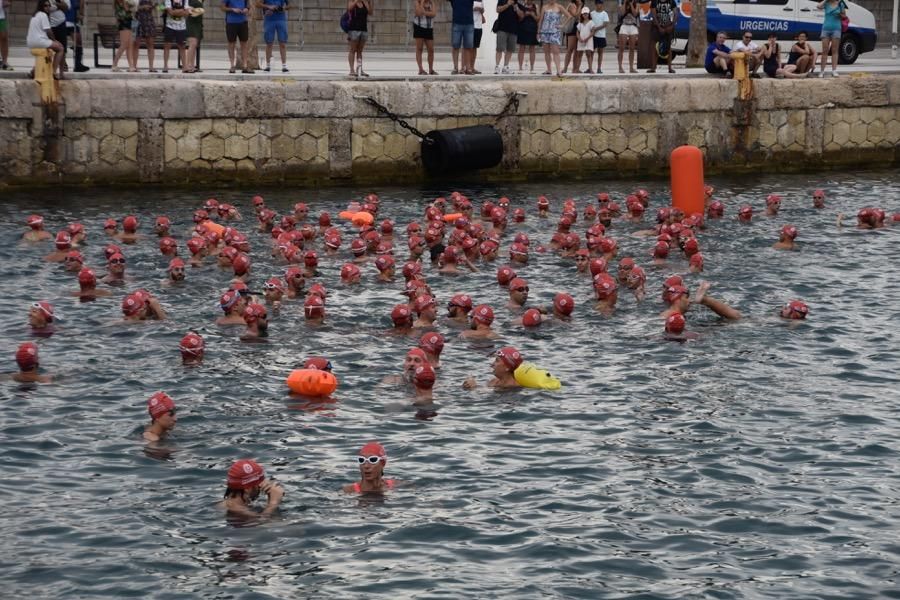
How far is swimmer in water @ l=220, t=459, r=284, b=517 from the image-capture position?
41.9 feet

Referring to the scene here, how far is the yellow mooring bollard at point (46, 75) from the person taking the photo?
27906 mm

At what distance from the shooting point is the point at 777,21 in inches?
1556

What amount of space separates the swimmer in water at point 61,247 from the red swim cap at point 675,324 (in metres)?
9.93

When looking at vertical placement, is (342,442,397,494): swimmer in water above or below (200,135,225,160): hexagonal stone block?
below

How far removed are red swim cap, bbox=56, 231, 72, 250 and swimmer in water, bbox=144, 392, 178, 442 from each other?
8628 millimetres

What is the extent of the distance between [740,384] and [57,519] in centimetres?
815

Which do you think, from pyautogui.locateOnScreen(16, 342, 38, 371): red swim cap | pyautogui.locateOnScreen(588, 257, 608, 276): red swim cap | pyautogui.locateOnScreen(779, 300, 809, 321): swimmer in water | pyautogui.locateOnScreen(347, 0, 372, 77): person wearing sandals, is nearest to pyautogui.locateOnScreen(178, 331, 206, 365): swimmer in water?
pyautogui.locateOnScreen(16, 342, 38, 371): red swim cap

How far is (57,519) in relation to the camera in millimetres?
12945

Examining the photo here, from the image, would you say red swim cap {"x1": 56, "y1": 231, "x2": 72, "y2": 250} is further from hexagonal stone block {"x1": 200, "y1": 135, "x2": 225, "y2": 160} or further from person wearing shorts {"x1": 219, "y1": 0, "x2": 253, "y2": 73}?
person wearing shorts {"x1": 219, "y1": 0, "x2": 253, "y2": 73}

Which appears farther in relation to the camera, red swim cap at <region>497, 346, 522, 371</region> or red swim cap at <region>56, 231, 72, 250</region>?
red swim cap at <region>56, 231, 72, 250</region>

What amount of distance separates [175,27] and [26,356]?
15.8 metres

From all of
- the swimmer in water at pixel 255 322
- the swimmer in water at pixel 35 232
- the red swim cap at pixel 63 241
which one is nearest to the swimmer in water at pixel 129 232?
the swimmer in water at pixel 35 232

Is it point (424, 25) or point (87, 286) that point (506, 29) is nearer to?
point (424, 25)

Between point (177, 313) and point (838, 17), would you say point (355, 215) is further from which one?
point (838, 17)
